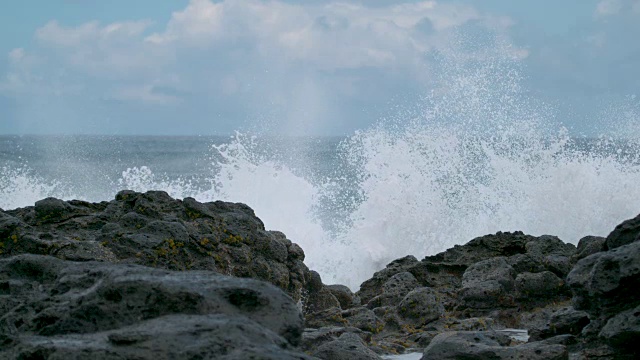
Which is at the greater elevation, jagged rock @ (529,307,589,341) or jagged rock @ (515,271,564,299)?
jagged rock @ (515,271,564,299)

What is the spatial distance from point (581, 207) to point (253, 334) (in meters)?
12.6

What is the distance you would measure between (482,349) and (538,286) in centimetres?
264

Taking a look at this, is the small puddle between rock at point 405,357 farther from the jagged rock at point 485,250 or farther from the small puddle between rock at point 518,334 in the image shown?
the jagged rock at point 485,250

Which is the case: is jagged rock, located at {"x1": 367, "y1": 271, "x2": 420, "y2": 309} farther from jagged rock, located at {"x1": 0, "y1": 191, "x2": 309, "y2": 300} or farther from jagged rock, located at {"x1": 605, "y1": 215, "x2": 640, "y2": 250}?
jagged rock, located at {"x1": 605, "y1": 215, "x2": 640, "y2": 250}

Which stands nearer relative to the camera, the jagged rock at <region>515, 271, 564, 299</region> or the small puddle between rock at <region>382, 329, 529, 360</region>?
the small puddle between rock at <region>382, 329, 529, 360</region>

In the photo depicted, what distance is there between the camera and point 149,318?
282cm

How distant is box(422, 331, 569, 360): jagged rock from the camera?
15.9 feet

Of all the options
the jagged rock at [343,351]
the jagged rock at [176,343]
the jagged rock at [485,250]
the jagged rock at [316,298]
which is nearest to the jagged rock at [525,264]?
the jagged rock at [485,250]

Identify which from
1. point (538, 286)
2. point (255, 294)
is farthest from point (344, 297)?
point (255, 294)

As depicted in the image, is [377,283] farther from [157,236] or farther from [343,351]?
[343,351]

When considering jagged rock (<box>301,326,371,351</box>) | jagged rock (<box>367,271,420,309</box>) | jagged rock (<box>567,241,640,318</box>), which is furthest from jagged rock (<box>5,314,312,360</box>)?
jagged rock (<box>367,271,420,309</box>)

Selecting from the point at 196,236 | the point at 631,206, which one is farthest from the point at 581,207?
the point at 196,236

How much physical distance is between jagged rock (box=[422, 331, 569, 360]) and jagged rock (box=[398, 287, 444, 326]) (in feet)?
5.50

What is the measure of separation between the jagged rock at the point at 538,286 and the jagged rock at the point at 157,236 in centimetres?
180
